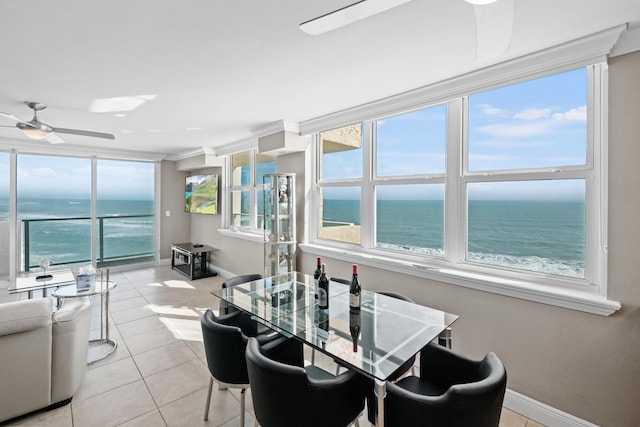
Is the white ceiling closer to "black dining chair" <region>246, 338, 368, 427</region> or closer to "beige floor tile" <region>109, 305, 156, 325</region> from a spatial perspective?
"black dining chair" <region>246, 338, 368, 427</region>

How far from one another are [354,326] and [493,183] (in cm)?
162

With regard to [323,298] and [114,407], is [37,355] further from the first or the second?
[323,298]

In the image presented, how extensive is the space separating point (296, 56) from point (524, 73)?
1.61m

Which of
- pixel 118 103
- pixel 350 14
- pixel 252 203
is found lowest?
pixel 252 203

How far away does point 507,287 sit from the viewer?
2055 millimetres

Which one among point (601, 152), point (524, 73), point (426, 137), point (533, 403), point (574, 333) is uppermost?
point (524, 73)

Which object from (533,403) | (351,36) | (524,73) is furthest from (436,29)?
(533,403)

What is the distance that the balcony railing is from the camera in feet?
17.5

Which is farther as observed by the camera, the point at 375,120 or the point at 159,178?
the point at 159,178

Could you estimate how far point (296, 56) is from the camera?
1993 mm

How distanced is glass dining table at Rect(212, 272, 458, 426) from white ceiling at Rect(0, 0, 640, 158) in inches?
68.7

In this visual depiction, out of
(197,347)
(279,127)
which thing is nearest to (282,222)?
(279,127)

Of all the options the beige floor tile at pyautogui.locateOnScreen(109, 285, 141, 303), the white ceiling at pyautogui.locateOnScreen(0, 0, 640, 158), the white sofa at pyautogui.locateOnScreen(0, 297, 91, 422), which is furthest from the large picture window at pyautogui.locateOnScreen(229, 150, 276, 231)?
the white sofa at pyautogui.locateOnScreen(0, 297, 91, 422)

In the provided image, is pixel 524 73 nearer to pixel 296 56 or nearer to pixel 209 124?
pixel 296 56
